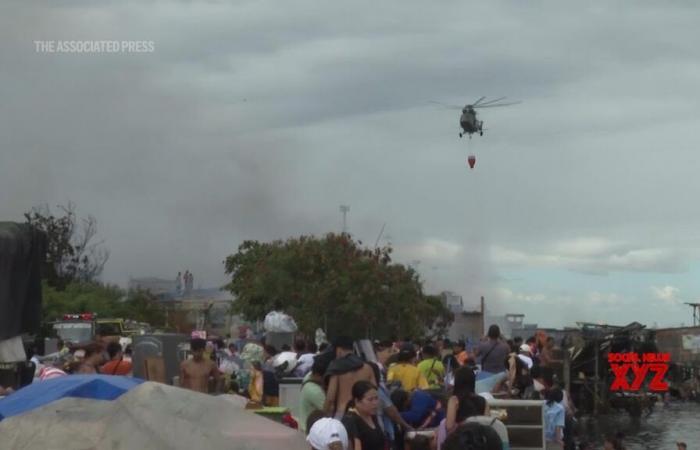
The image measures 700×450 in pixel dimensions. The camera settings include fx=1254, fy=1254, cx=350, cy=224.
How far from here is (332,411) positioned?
Result: 10312 millimetres

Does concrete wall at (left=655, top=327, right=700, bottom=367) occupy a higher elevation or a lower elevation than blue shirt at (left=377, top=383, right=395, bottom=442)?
higher

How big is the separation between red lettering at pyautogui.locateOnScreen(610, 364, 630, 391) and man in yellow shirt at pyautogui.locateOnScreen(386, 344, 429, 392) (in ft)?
105

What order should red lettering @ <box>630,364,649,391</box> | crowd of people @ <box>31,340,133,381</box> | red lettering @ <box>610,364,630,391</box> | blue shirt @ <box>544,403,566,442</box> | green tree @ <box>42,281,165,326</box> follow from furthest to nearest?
1. green tree @ <box>42,281,165,326</box>
2. red lettering @ <box>630,364,649,391</box>
3. red lettering @ <box>610,364,630,391</box>
4. blue shirt @ <box>544,403,566,442</box>
5. crowd of people @ <box>31,340,133,381</box>

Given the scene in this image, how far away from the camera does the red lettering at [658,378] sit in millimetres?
47531

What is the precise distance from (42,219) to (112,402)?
71.2 meters

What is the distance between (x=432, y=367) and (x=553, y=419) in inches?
85.1

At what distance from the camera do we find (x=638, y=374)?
46.8 meters

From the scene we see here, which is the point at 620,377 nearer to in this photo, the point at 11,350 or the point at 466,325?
the point at 11,350

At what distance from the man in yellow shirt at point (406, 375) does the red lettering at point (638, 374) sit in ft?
108

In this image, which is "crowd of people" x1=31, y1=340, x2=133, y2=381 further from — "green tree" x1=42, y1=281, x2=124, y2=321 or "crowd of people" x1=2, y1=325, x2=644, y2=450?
"green tree" x1=42, y1=281, x2=124, y2=321

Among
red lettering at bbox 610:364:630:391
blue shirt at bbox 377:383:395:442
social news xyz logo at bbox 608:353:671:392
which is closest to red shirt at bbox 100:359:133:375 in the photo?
blue shirt at bbox 377:383:395:442

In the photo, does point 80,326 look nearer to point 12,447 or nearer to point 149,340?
point 149,340

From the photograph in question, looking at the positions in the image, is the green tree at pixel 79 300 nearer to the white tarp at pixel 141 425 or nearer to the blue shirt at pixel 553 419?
the blue shirt at pixel 553 419

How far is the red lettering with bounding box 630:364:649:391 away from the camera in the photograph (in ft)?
152
